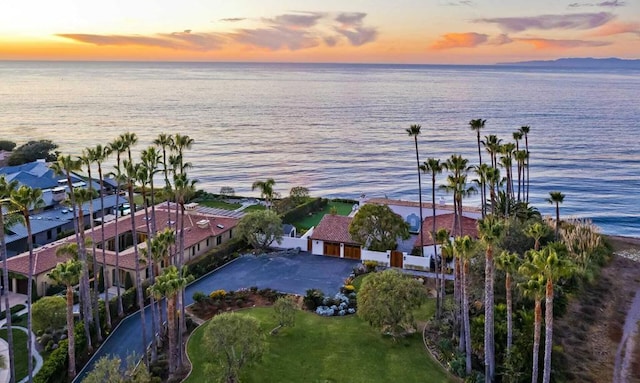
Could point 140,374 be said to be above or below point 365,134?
below

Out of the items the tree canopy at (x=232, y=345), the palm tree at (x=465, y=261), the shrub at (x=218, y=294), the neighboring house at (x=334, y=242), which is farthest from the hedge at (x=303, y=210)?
the palm tree at (x=465, y=261)

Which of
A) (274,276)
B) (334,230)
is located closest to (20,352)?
(274,276)

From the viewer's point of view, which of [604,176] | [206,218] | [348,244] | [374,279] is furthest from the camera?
[604,176]

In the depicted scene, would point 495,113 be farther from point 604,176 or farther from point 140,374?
point 140,374

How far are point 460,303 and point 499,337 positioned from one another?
155 inches

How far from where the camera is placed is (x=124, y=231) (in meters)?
52.8

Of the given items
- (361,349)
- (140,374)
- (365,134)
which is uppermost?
(365,134)

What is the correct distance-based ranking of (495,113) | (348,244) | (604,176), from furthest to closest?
(495,113)
(604,176)
(348,244)

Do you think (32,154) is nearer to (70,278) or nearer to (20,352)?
(20,352)

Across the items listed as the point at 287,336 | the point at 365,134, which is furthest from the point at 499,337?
the point at 365,134

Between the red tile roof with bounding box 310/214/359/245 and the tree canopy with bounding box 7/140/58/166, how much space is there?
197 ft

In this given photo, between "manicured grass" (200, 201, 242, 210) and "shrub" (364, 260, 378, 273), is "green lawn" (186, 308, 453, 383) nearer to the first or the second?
"shrub" (364, 260, 378, 273)

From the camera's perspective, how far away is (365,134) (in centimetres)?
14638

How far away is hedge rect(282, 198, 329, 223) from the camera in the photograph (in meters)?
63.7
